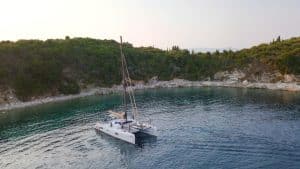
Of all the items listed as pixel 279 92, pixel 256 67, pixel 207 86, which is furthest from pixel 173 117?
pixel 256 67

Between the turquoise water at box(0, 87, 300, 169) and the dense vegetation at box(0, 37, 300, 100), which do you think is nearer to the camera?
the turquoise water at box(0, 87, 300, 169)

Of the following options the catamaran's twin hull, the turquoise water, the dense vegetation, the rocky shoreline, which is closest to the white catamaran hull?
the catamaran's twin hull

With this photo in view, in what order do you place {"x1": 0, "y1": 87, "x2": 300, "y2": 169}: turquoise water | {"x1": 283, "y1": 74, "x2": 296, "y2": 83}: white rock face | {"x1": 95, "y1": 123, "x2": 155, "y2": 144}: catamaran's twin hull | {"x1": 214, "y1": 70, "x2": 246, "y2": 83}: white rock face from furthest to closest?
1. {"x1": 214, "y1": 70, "x2": 246, "y2": 83}: white rock face
2. {"x1": 283, "y1": 74, "x2": 296, "y2": 83}: white rock face
3. {"x1": 95, "y1": 123, "x2": 155, "y2": 144}: catamaran's twin hull
4. {"x1": 0, "y1": 87, "x2": 300, "y2": 169}: turquoise water

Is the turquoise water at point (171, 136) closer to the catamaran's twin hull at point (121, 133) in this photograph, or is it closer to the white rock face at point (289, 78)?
the catamaran's twin hull at point (121, 133)

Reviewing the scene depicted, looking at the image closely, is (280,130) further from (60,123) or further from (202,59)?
(202,59)

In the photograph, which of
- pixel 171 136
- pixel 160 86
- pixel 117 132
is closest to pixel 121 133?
pixel 117 132

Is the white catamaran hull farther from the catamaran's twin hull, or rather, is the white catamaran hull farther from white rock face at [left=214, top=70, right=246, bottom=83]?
white rock face at [left=214, top=70, right=246, bottom=83]
